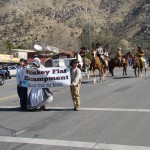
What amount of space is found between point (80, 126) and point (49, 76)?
367cm

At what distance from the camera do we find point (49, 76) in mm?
13516

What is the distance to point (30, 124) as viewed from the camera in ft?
35.0

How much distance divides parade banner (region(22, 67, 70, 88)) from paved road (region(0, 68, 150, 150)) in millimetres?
885

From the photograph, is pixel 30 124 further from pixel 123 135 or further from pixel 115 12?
pixel 115 12

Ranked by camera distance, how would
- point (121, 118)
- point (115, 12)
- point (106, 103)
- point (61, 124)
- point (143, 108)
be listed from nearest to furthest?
1. point (61, 124)
2. point (121, 118)
3. point (143, 108)
4. point (106, 103)
5. point (115, 12)

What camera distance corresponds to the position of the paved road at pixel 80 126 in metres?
8.30

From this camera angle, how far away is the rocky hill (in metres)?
124

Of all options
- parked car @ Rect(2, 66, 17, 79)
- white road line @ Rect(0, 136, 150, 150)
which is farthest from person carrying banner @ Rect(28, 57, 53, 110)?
parked car @ Rect(2, 66, 17, 79)

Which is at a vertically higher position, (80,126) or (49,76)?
(49,76)

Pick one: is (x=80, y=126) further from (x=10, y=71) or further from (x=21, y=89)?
(x=10, y=71)

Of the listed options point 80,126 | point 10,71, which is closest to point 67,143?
point 80,126

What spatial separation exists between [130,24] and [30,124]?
149 metres

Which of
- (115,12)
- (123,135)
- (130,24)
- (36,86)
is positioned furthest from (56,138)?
(115,12)

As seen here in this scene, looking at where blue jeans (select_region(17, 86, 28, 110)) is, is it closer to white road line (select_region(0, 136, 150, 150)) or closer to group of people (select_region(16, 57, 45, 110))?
group of people (select_region(16, 57, 45, 110))
